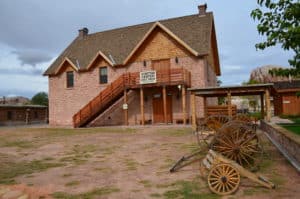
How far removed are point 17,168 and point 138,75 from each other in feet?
51.2

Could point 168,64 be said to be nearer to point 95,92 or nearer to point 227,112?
point 95,92

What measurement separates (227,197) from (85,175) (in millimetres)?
3730

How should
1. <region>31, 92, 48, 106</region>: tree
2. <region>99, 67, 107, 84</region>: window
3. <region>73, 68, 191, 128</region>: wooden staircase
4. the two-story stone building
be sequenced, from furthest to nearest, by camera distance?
<region>31, 92, 48, 106</region>: tree < <region>99, 67, 107, 84</region>: window < the two-story stone building < <region>73, 68, 191, 128</region>: wooden staircase

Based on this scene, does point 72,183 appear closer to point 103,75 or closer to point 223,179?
point 223,179

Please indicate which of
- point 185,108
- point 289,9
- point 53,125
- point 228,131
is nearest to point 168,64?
point 185,108

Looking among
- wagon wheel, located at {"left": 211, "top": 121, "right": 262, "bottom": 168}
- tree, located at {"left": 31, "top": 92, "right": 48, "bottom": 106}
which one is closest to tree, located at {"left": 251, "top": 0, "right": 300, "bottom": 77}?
wagon wheel, located at {"left": 211, "top": 121, "right": 262, "bottom": 168}

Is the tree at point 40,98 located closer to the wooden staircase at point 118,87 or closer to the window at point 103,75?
the window at point 103,75

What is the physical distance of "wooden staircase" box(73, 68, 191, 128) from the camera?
73.2ft

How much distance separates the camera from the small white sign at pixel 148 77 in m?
22.5

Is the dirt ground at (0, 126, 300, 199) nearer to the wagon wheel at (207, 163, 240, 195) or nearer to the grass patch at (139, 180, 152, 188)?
the grass patch at (139, 180, 152, 188)

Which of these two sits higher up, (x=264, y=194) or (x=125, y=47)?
(x=125, y=47)

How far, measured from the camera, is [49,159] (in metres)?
9.80

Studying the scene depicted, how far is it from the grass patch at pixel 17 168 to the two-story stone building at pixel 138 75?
44.3 feet

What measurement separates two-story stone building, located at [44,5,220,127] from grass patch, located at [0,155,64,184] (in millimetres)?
13515
